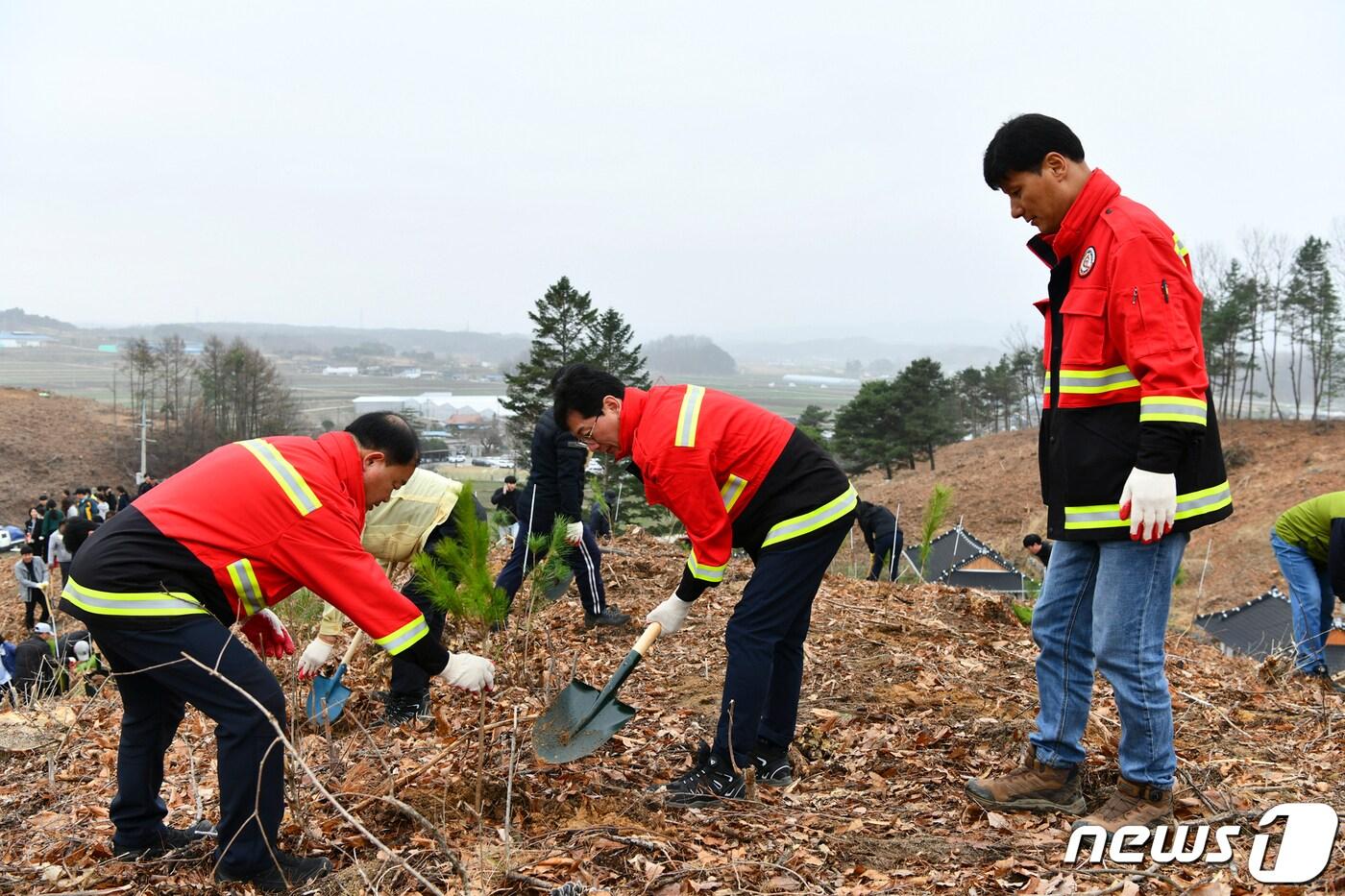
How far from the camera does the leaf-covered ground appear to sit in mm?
2553

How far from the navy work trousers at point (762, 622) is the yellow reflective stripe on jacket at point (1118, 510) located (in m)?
0.79

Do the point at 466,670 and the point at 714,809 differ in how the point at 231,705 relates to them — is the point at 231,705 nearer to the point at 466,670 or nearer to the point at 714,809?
the point at 466,670

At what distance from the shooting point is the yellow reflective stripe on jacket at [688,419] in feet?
9.78

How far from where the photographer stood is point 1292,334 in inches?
1709

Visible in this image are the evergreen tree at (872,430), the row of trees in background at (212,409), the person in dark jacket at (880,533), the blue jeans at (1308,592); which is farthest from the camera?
the row of trees in background at (212,409)

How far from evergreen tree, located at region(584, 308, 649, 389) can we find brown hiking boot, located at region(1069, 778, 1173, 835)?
22.3 metres

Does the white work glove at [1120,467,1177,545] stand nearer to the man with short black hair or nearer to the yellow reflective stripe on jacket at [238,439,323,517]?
the yellow reflective stripe on jacket at [238,439,323,517]

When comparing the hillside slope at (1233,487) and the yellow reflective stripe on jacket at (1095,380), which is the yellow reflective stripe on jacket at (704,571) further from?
the hillside slope at (1233,487)

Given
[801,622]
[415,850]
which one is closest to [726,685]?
[801,622]

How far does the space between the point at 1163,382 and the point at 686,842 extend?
182 centimetres

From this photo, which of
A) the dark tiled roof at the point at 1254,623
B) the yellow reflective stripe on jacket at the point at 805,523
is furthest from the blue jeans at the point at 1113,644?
the dark tiled roof at the point at 1254,623

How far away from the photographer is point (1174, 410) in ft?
7.60

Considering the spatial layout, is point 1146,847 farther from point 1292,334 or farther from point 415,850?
point 1292,334

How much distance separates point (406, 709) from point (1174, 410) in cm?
341
